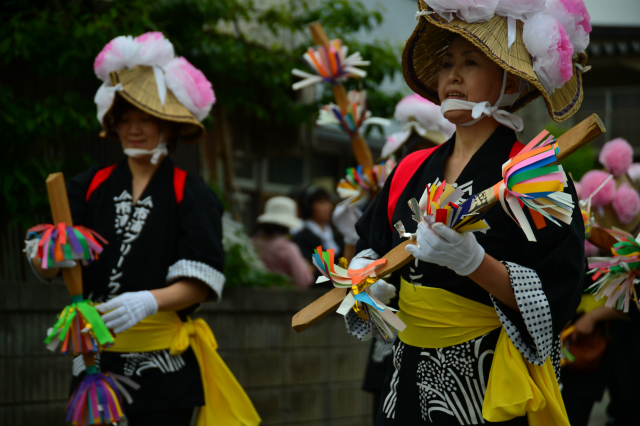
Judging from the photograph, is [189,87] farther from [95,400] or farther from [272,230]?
[272,230]

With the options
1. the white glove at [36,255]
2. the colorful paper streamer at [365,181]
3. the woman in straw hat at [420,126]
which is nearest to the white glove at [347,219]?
the colorful paper streamer at [365,181]

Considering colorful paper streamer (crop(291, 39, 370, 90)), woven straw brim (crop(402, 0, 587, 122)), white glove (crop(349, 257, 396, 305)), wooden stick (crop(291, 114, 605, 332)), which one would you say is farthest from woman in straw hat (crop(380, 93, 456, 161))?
wooden stick (crop(291, 114, 605, 332))

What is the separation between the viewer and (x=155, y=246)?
3115 mm

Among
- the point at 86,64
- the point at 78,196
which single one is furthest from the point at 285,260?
the point at 78,196

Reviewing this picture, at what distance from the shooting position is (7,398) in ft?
12.6

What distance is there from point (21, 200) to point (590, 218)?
3.15 metres

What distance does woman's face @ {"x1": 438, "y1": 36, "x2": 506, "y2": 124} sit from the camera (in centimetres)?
229

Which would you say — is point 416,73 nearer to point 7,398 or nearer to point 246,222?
point 7,398

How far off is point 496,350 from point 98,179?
6.59 ft

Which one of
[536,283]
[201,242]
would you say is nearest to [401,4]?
[201,242]

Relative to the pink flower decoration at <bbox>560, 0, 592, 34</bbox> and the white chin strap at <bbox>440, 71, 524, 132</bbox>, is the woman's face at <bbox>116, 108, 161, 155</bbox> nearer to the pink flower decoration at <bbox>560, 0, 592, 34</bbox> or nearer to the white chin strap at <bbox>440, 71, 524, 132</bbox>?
the white chin strap at <bbox>440, 71, 524, 132</bbox>

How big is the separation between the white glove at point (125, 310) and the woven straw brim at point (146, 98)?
2.72 ft

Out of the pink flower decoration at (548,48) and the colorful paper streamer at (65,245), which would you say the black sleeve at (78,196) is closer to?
the colorful paper streamer at (65,245)

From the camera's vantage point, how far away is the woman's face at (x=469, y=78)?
7.52 ft
